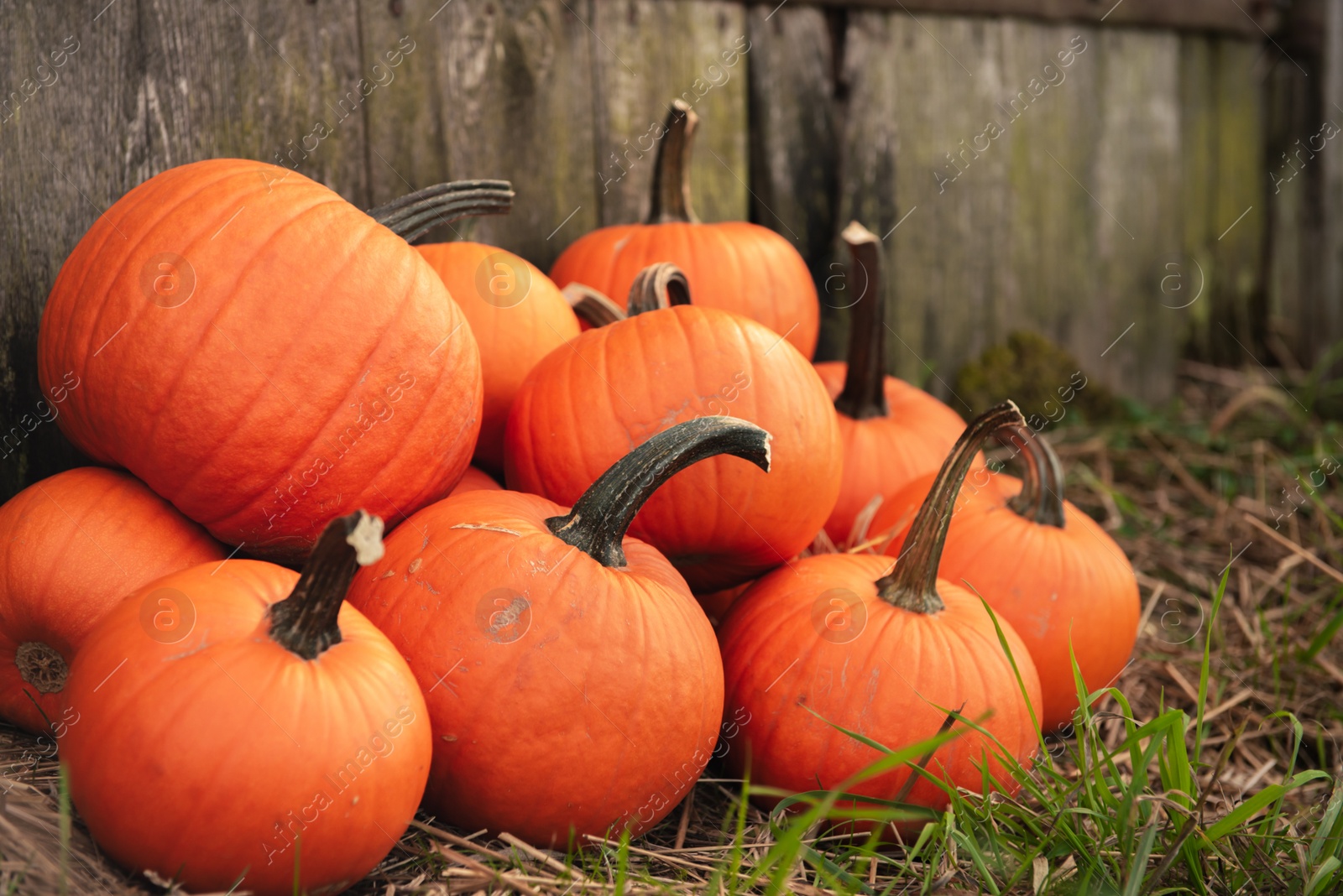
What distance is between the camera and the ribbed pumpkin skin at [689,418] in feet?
5.89

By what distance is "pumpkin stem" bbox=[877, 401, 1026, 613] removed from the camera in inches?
68.3

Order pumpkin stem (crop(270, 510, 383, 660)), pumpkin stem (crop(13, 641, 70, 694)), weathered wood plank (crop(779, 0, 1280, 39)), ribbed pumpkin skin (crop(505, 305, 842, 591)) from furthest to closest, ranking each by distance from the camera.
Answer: weathered wood plank (crop(779, 0, 1280, 39)) < ribbed pumpkin skin (crop(505, 305, 842, 591)) < pumpkin stem (crop(13, 641, 70, 694)) < pumpkin stem (crop(270, 510, 383, 660))

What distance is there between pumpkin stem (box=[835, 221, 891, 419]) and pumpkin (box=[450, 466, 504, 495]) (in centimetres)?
97

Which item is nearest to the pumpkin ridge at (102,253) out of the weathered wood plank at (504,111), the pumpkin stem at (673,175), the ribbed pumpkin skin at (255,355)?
the ribbed pumpkin skin at (255,355)

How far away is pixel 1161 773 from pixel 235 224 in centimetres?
162

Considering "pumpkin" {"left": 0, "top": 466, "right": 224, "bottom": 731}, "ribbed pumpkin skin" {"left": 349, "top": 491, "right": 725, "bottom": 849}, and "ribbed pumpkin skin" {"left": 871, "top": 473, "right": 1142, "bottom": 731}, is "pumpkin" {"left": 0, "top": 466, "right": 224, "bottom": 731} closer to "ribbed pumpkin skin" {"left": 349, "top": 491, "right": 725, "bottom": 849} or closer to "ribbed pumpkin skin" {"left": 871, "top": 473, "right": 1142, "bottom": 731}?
"ribbed pumpkin skin" {"left": 349, "top": 491, "right": 725, "bottom": 849}

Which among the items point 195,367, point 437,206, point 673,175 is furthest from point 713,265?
point 195,367

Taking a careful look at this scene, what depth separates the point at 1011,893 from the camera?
1437 mm

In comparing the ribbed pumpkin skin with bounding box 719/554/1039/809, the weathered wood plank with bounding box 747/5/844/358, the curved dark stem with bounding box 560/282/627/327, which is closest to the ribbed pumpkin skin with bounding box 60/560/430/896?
the ribbed pumpkin skin with bounding box 719/554/1039/809

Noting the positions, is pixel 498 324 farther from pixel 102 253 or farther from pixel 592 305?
pixel 102 253

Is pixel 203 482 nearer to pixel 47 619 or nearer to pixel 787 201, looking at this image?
pixel 47 619

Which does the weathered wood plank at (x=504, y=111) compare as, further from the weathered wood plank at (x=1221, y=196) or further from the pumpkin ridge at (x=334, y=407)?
the weathered wood plank at (x=1221, y=196)

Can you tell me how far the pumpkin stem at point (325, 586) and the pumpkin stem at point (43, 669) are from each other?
0.51 metres

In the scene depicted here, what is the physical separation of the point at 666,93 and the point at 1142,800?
215 centimetres
